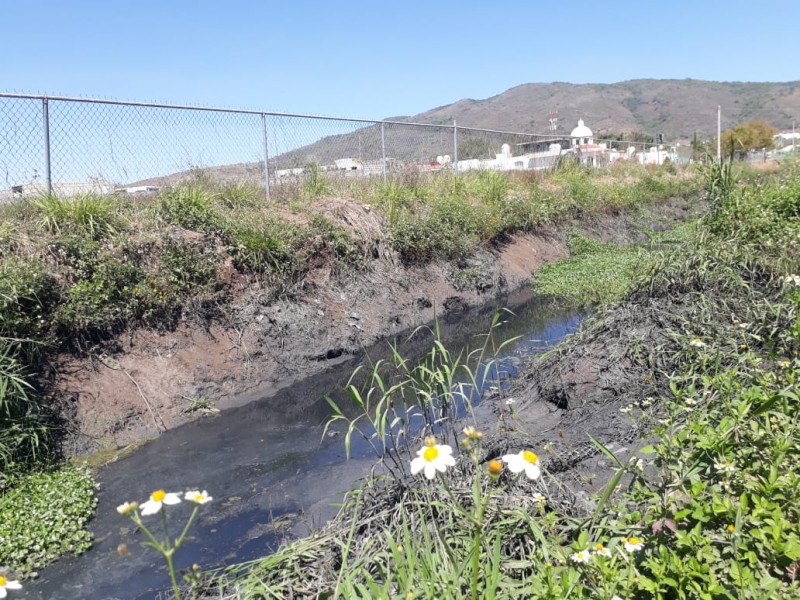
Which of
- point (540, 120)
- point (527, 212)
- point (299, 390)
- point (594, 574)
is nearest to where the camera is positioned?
point (594, 574)

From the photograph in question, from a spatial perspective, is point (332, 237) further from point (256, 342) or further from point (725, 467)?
point (725, 467)

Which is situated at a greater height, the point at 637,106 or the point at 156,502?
the point at 637,106

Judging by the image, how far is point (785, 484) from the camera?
2422 mm

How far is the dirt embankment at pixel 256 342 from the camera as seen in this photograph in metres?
5.84

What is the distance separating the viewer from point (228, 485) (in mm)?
4820

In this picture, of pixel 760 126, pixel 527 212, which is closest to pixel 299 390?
pixel 527 212

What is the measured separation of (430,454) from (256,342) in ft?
19.1

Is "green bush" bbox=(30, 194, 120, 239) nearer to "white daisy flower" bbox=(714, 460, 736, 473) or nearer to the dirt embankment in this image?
the dirt embankment

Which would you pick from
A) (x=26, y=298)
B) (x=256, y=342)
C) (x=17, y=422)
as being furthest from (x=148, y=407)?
(x=256, y=342)

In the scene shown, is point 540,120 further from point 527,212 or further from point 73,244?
point 73,244

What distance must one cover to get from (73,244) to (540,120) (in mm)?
113634

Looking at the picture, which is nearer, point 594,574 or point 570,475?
point 594,574

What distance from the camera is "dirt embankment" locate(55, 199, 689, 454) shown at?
230 inches

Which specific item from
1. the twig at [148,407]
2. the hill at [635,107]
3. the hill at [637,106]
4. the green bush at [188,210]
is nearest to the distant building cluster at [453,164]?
the green bush at [188,210]
